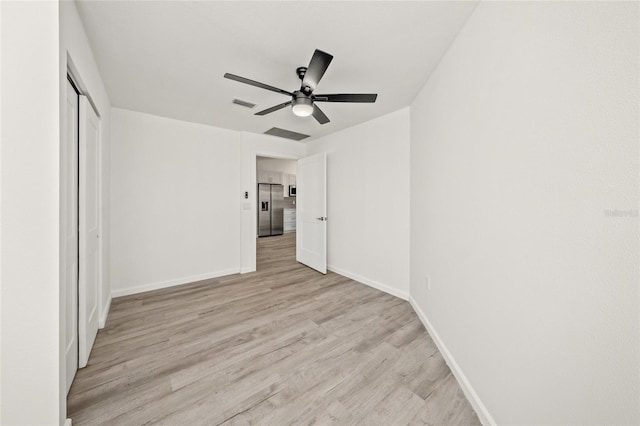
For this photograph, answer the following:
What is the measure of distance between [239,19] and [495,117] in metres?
1.72

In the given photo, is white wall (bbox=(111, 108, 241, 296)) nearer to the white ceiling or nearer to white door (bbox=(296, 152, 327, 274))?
the white ceiling

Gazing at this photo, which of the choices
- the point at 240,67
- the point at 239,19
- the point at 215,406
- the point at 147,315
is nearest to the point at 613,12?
the point at 239,19

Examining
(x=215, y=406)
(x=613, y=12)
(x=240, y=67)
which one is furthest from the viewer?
(x=240, y=67)

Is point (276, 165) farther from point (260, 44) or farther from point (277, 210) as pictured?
point (260, 44)

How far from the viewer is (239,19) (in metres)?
1.55

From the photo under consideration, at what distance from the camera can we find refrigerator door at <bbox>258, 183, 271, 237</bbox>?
7496 millimetres

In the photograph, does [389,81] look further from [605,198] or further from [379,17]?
[605,198]

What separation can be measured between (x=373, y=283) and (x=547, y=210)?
2696mm

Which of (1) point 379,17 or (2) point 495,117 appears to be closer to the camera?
(2) point 495,117

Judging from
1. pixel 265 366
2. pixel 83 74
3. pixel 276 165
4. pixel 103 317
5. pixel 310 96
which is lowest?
pixel 265 366

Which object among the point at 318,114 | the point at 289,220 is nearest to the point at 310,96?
the point at 318,114

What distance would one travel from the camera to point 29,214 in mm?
1073

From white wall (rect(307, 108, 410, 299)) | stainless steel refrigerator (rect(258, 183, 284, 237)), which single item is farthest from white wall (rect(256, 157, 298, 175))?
white wall (rect(307, 108, 410, 299))

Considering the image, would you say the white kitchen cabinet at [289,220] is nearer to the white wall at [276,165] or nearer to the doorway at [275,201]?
the doorway at [275,201]
